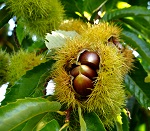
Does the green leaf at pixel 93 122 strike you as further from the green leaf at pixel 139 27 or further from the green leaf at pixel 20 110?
the green leaf at pixel 139 27

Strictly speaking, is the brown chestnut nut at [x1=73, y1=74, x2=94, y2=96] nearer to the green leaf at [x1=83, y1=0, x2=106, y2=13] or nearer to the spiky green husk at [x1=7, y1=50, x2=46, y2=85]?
the spiky green husk at [x1=7, y1=50, x2=46, y2=85]

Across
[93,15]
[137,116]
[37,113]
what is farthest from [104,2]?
[37,113]

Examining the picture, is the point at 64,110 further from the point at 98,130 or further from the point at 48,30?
the point at 48,30

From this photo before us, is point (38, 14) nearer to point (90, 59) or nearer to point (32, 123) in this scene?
point (90, 59)

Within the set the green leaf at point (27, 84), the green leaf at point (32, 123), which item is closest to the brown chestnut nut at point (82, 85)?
the green leaf at point (32, 123)

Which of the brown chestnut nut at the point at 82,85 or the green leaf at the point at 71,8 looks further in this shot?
the green leaf at the point at 71,8

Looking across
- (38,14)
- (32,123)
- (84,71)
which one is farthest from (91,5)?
(32,123)

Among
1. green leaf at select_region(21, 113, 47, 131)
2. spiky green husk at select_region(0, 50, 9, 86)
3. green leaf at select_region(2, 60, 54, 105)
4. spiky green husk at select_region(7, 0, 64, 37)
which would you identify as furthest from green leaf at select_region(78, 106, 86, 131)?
spiky green husk at select_region(0, 50, 9, 86)
